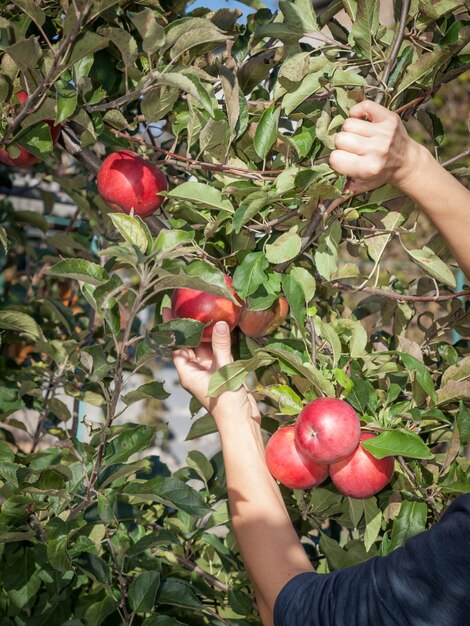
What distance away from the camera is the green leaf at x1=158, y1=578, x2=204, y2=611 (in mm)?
1263

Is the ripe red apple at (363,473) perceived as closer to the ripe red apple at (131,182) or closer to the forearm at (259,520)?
the forearm at (259,520)

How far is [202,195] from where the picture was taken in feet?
3.71

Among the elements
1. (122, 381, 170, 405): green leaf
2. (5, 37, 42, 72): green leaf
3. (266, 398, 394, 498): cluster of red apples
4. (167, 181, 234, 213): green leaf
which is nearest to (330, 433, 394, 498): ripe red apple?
(266, 398, 394, 498): cluster of red apples

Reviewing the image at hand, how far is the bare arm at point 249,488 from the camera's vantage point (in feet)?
3.46

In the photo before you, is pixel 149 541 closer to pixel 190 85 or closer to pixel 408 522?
pixel 408 522

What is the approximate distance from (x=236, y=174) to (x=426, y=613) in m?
0.72

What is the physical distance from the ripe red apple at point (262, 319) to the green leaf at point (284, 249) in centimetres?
14

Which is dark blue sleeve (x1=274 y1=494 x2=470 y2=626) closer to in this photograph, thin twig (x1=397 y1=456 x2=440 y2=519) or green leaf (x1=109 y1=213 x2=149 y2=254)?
thin twig (x1=397 y1=456 x2=440 y2=519)

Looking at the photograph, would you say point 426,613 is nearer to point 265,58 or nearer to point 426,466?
point 426,466

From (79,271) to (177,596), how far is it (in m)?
0.63

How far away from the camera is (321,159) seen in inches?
48.6

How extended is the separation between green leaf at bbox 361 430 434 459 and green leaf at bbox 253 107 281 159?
1.57 ft

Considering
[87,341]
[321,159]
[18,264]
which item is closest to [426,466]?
[321,159]

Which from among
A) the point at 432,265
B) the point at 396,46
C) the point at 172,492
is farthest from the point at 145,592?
the point at 396,46
